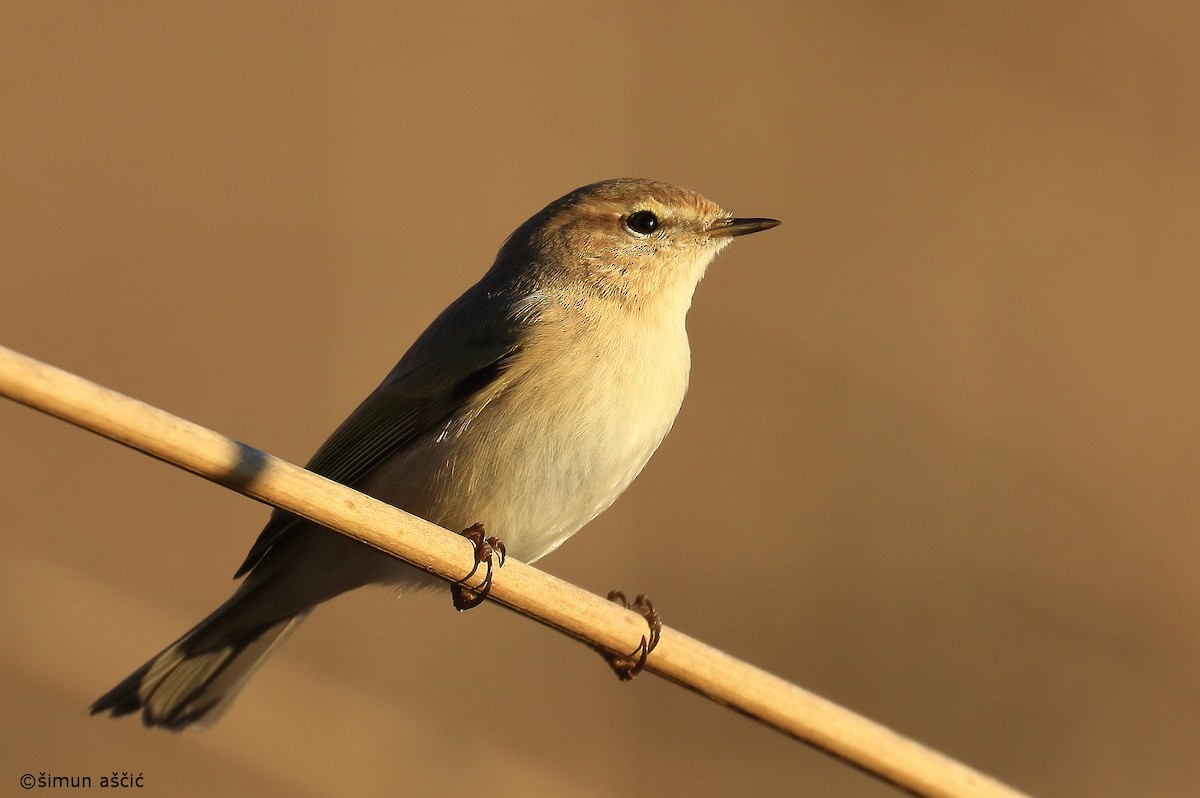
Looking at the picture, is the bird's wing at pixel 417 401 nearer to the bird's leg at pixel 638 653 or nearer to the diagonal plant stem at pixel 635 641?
the bird's leg at pixel 638 653

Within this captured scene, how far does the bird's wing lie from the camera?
10.4 feet

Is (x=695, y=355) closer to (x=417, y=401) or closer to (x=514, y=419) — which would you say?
(x=417, y=401)

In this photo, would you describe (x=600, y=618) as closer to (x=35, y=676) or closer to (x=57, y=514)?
(x=35, y=676)

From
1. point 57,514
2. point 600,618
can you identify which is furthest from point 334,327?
point 600,618

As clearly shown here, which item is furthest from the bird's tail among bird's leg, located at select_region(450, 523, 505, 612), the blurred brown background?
the blurred brown background

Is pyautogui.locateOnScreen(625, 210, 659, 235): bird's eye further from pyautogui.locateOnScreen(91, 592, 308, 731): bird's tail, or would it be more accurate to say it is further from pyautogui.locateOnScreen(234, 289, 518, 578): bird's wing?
pyautogui.locateOnScreen(91, 592, 308, 731): bird's tail

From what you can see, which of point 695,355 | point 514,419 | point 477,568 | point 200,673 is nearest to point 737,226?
point 514,419

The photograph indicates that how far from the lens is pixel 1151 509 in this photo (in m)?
6.97

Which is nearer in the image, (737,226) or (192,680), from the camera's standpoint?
(192,680)

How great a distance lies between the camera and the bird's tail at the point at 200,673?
337 centimetres

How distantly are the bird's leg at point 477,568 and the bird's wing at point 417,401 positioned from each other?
407 millimetres

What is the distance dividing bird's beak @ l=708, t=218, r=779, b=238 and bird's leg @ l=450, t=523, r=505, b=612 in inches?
49.1

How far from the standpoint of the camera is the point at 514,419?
2984 millimetres

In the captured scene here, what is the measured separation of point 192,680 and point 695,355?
3491 mm
